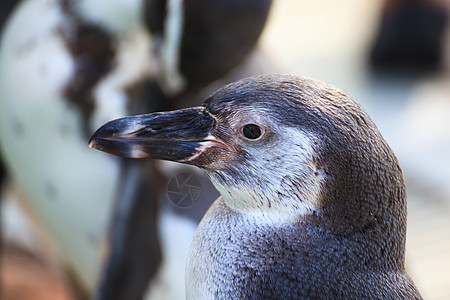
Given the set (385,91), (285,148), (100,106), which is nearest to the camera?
(285,148)

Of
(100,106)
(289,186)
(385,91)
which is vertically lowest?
(385,91)

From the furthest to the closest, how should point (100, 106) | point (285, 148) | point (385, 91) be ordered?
point (385, 91)
point (100, 106)
point (285, 148)

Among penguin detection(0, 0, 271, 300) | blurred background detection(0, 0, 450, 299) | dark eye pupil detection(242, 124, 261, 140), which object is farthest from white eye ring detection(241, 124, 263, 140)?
blurred background detection(0, 0, 450, 299)

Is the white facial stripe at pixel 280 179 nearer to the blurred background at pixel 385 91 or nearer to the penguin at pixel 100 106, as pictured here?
the penguin at pixel 100 106

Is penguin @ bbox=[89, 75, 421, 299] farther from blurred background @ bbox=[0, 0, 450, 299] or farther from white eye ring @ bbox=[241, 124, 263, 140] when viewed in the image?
blurred background @ bbox=[0, 0, 450, 299]

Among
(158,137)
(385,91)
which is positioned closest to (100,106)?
(158,137)

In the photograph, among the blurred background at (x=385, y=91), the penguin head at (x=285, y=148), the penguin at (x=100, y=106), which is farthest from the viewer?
the blurred background at (x=385, y=91)

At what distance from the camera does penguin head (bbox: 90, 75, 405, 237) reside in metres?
0.67

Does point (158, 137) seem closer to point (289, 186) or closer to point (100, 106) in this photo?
point (289, 186)

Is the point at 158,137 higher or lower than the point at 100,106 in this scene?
higher

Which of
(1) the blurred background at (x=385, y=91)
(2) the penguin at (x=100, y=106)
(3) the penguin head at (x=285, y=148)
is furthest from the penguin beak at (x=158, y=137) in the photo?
(1) the blurred background at (x=385, y=91)

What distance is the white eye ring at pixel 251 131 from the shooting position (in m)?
0.70

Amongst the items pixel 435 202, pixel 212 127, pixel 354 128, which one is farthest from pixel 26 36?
pixel 435 202

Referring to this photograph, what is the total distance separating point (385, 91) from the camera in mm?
3562
